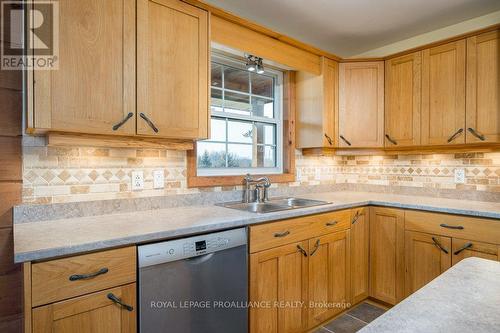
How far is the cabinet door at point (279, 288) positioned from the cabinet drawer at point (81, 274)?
0.72 m

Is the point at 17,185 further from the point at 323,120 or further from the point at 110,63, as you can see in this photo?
the point at 323,120

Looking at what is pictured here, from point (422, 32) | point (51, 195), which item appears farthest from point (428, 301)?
point (422, 32)

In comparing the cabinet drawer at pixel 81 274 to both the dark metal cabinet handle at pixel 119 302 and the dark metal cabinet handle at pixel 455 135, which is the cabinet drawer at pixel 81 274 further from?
the dark metal cabinet handle at pixel 455 135

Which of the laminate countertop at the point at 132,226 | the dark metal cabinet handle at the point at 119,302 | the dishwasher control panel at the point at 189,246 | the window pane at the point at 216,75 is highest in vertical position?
the window pane at the point at 216,75

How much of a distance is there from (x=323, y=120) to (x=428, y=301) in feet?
7.03

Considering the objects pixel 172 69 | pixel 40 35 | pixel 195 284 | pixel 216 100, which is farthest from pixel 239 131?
pixel 40 35

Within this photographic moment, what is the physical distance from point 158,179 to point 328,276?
4.62 feet

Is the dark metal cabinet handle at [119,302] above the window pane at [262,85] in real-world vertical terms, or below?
below

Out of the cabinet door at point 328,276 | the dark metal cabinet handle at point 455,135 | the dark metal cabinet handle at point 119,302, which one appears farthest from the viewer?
the dark metal cabinet handle at point 455,135

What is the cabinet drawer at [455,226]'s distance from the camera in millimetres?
1918

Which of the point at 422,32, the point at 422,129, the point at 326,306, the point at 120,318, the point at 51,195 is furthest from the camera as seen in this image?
the point at 422,32

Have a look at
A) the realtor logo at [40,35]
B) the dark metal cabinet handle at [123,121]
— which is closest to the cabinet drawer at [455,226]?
the dark metal cabinet handle at [123,121]

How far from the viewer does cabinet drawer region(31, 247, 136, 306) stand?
1.10 metres

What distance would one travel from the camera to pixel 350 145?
286cm
